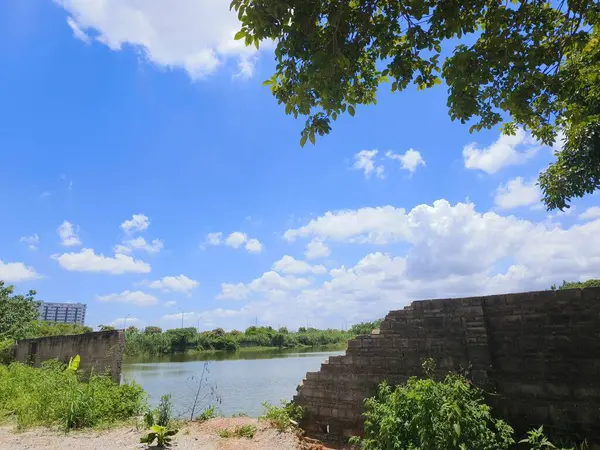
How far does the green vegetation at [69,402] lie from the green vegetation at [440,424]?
5.06 metres

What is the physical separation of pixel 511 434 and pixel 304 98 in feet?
15.7

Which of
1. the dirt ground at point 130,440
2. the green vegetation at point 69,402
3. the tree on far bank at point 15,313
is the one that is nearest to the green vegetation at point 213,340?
the tree on far bank at point 15,313

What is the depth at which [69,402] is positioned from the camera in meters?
7.23

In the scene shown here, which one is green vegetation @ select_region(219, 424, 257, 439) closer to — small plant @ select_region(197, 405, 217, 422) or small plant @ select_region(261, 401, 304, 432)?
small plant @ select_region(261, 401, 304, 432)

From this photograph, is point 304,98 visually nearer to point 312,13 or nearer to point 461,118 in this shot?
point 312,13

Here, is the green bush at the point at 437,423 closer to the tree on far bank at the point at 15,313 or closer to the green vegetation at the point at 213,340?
the tree on far bank at the point at 15,313

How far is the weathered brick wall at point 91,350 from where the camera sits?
9.66m

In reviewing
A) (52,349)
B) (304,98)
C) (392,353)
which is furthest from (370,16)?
(52,349)

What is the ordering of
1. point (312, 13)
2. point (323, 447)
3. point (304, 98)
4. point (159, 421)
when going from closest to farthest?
1. point (312, 13)
2. point (304, 98)
3. point (323, 447)
4. point (159, 421)

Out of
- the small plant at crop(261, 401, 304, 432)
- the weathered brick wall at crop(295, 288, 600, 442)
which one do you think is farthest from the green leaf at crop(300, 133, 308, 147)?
the small plant at crop(261, 401, 304, 432)

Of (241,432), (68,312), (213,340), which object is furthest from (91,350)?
(68,312)

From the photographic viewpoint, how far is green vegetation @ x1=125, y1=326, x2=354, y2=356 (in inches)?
1951

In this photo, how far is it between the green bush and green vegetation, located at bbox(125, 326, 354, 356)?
37.0 meters

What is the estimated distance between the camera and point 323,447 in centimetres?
637
